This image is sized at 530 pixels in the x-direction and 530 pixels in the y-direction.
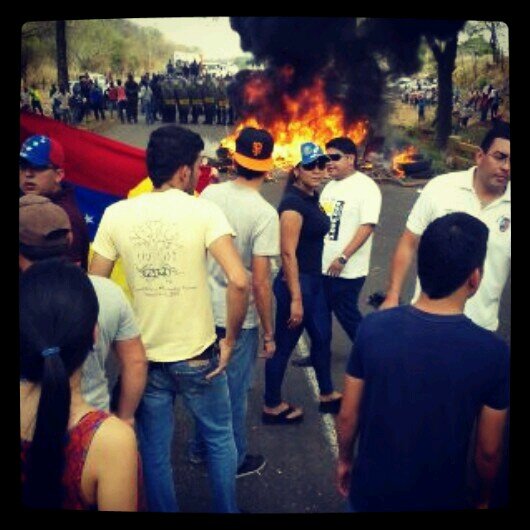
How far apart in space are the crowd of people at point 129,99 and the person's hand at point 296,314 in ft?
5.86

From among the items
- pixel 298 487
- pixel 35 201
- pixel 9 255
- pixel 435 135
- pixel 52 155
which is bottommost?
pixel 298 487

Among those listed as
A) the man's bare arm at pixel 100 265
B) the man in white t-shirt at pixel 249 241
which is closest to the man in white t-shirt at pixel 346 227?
the man in white t-shirt at pixel 249 241

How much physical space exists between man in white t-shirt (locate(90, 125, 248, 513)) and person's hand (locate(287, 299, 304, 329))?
2.94 feet

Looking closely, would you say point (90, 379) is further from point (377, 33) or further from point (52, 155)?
point (377, 33)

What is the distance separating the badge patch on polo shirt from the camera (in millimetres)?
3012

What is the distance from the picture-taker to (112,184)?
3955 mm

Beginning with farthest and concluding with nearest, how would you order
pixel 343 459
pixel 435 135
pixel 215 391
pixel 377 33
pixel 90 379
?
pixel 377 33 → pixel 435 135 → pixel 215 391 → pixel 343 459 → pixel 90 379

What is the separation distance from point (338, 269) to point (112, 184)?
5.47 feet

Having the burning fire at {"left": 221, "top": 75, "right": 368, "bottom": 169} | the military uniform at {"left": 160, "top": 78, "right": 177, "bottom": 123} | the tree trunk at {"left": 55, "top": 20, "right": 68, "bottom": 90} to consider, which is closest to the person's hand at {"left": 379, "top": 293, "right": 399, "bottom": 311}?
the tree trunk at {"left": 55, "top": 20, "right": 68, "bottom": 90}

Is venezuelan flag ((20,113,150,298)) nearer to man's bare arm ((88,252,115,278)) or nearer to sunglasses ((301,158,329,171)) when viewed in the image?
sunglasses ((301,158,329,171))

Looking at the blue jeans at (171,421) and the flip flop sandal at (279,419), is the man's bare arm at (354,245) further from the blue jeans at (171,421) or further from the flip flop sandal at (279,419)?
the blue jeans at (171,421)

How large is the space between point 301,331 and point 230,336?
1.19m

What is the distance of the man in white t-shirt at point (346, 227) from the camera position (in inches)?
162

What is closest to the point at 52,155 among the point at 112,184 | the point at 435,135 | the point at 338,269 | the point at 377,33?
the point at 112,184
